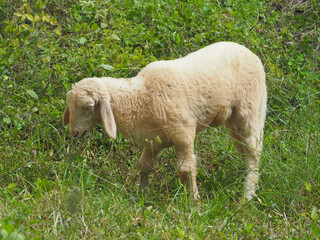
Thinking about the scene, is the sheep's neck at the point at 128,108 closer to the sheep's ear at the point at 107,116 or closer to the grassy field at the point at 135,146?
the sheep's ear at the point at 107,116

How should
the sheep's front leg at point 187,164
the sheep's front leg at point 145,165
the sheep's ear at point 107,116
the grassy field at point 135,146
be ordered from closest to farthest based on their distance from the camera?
the grassy field at point 135,146, the sheep's ear at point 107,116, the sheep's front leg at point 187,164, the sheep's front leg at point 145,165

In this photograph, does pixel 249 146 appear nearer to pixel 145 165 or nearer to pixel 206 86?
pixel 206 86

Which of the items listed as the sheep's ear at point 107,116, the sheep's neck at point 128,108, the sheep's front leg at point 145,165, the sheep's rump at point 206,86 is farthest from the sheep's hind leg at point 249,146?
the sheep's ear at point 107,116

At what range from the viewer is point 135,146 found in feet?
17.5

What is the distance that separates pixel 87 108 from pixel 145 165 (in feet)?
2.88

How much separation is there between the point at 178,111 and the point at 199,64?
0.50 meters

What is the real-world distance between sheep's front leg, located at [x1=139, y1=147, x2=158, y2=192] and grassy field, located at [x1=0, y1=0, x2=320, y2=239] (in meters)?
0.08

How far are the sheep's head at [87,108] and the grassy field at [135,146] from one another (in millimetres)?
382

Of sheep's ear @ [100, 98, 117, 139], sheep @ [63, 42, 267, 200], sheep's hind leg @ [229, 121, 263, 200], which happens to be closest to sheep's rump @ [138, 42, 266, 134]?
sheep @ [63, 42, 267, 200]

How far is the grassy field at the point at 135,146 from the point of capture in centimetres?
373

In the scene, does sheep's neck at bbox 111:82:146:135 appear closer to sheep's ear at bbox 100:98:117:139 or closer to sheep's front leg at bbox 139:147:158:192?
sheep's ear at bbox 100:98:117:139

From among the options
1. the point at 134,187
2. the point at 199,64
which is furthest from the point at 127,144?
the point at 199,64

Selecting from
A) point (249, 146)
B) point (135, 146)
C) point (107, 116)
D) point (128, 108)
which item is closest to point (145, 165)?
point (135, 146)

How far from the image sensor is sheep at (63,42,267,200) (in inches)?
171
